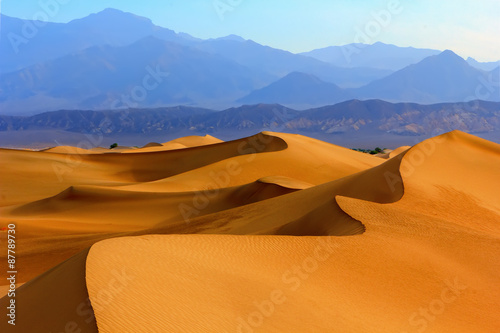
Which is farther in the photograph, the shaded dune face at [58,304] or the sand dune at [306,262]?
the sand dune at [306,262]

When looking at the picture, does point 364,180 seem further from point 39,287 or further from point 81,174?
point 81,174

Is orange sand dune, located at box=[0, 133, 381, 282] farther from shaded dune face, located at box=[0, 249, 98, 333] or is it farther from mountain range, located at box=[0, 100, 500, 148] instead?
mountain range, located at box=[0, 100, 500, 148]

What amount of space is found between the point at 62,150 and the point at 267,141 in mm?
28160

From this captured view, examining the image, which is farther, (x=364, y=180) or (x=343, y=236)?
(x=364, y=180)

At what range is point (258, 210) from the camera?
17.2 m

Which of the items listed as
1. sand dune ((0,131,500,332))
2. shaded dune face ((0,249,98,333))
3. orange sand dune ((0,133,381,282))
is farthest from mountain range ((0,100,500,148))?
shaded dune face ((0,249,98,333))

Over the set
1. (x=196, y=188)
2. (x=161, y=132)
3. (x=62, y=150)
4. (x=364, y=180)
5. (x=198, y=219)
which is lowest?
(x=161, y=132)

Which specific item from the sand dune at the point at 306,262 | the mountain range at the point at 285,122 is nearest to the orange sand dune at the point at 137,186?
the sand dune at the point at 306,262

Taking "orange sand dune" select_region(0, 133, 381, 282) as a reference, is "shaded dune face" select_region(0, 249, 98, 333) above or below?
above

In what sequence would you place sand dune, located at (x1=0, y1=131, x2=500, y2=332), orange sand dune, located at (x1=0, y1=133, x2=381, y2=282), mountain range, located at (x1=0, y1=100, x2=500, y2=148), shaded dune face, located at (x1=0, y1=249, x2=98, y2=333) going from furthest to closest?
1. mountain range, located at (x1=0, y1=100, x2=500, y2=148)
2. orange sand dune, located at (x1=0, y1=133, x2=381, y2=282)
3. sand dune, located at (x1=0, y1=131, x2=500, y2=332)
4. shaded dune face, located at (x1=0, y1=249, x2=98, y2=333)

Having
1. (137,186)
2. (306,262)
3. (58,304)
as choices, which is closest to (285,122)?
(137,186)

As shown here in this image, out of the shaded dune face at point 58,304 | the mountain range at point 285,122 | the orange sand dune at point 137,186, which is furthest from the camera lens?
the mountain range at point 285,122

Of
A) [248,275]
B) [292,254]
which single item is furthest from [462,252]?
[248,275]

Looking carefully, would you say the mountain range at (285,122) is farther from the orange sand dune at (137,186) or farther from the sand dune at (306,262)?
the sand dune at (306,262)
